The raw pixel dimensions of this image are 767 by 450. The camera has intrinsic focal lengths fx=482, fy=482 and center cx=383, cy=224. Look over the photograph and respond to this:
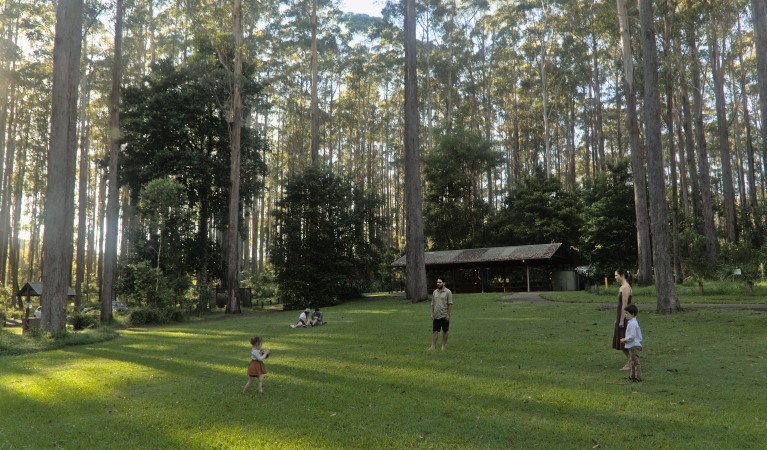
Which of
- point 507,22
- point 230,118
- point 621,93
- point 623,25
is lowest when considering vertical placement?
point 230,118

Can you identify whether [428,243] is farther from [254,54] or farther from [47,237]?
[47,237]

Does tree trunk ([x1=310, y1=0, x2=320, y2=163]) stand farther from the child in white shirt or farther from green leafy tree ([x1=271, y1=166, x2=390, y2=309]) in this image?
the child in white shirt

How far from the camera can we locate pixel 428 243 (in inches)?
1773

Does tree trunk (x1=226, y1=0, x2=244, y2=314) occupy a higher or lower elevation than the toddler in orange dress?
higher

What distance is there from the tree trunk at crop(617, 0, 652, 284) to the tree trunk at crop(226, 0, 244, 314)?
70.4 feet

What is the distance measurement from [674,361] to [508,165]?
47.7m

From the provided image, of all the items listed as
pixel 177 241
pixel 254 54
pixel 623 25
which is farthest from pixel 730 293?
pixel 254 54

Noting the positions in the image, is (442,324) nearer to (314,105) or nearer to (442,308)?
(442,308)

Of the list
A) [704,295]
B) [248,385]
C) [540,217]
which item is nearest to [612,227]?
[540,217]

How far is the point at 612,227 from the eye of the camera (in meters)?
30.3

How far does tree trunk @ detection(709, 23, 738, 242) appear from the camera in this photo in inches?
1158

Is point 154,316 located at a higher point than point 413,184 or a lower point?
lower

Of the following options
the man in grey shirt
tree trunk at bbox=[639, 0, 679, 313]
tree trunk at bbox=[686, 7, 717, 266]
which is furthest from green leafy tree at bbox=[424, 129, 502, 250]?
the man in grey shirt

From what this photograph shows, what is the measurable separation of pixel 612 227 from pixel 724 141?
8.58 meters
